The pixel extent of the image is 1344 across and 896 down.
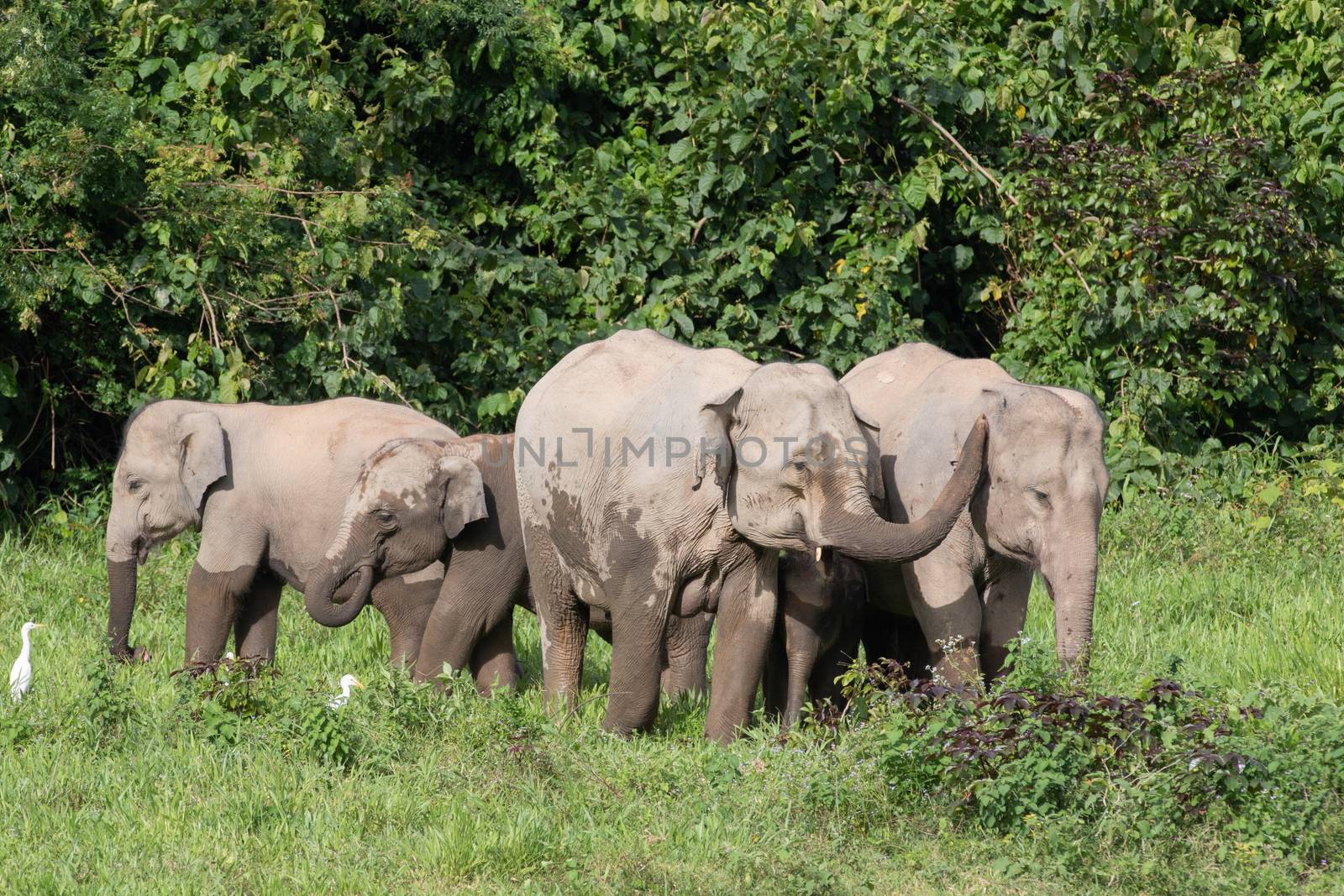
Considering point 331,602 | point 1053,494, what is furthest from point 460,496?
point 1053,494

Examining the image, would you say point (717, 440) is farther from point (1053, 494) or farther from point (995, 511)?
point (1053, 494)

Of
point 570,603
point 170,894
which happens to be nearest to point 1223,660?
point 570,603

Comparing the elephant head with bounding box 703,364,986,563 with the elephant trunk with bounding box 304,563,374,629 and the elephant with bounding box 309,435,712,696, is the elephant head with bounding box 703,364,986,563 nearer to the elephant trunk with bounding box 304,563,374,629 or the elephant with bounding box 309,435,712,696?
the elephant with bounding box 309,435,712,696

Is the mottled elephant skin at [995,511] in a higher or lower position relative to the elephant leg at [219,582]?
higher

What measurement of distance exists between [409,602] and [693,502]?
70.7 inches

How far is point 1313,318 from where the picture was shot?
11945 mm

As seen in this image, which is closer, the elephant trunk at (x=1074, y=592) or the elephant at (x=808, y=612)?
the elephant trunk at (x=1074, y=592)

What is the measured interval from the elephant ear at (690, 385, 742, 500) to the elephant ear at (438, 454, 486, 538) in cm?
142

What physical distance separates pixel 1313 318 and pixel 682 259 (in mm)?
4430

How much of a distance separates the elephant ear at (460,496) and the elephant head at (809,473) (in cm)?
152

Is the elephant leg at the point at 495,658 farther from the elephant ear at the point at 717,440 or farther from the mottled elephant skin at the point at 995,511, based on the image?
the elephant ear at the point at 717,440

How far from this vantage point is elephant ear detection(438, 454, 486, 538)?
7.13 meters

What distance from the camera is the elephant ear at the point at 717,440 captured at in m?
5.90

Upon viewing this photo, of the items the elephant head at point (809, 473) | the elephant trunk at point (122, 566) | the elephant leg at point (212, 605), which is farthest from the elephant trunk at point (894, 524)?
the elephant trunk at point (122, 566)
